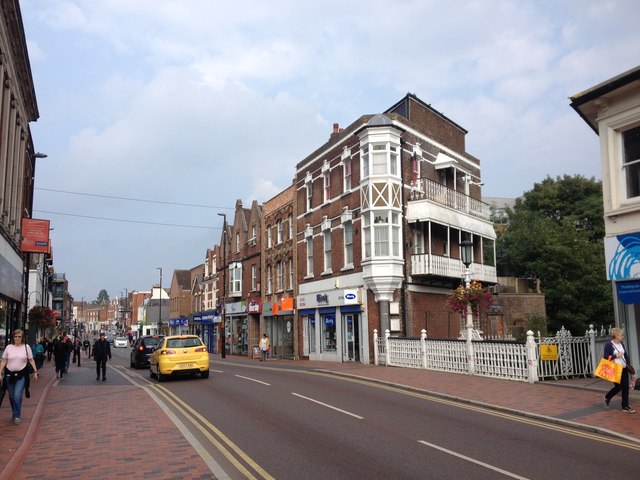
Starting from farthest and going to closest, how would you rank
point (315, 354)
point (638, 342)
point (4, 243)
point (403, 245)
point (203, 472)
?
point (315, 354) < point (403, 245) < point (4, 243) < point (638, 342) < point (203, 472)

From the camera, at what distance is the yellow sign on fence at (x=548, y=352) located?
57.5ft

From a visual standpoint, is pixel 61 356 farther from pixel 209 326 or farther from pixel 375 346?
pixel 209 326

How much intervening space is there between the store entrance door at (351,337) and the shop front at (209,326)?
23.3 metres

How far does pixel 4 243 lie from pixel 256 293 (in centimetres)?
2303

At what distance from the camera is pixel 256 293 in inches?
1658

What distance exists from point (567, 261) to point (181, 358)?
86.1ft

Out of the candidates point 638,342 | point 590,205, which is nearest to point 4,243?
point 638,342

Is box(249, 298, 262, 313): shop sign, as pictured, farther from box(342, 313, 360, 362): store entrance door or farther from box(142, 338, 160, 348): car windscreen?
box(342, 313, 360, 362): store entrance door

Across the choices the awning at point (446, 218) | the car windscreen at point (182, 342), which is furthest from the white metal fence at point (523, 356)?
the car windscreen at point (182, 342)

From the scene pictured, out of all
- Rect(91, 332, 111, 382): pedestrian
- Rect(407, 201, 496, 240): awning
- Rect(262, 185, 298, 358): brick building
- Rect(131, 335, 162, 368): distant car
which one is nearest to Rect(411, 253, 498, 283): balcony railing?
Rect(407, 201, 496, 240): awning

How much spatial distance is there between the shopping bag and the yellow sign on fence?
5405mm

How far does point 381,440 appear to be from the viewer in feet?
30.4

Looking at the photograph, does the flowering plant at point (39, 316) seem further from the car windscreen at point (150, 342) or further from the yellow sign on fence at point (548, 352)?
the yellow sign on fence at point (548, 352)

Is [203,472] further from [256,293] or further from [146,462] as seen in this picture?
[256,293]
